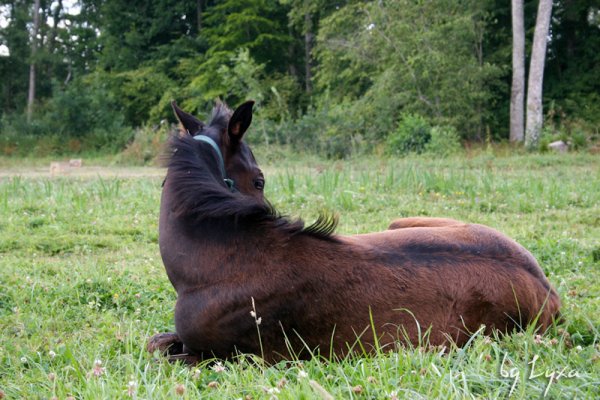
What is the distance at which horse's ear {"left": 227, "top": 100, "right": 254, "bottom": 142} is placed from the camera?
3.79 meters

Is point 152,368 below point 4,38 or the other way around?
below

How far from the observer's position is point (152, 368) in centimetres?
317

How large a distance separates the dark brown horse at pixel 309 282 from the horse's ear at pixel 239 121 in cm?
32

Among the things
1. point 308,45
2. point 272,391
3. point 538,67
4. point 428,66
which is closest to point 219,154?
point 272,391

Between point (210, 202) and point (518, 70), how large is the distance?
69.6 ft

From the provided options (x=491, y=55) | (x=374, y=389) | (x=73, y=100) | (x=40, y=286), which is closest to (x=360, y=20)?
(x=491, y=55)

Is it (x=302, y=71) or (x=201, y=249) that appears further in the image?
(x=302, y=71)

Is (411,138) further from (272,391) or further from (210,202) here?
(272,391)

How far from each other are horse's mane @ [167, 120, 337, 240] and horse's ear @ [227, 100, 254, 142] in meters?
0.34

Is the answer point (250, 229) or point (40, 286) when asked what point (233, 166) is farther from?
point (40, 286)

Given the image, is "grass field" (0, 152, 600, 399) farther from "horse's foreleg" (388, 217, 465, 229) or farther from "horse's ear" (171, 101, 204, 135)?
"horse's ear" (171, 101, 204, 135)

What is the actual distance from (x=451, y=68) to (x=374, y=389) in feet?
69.2

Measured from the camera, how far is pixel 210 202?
11.2 ft

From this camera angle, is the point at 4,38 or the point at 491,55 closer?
the point at 491,55
